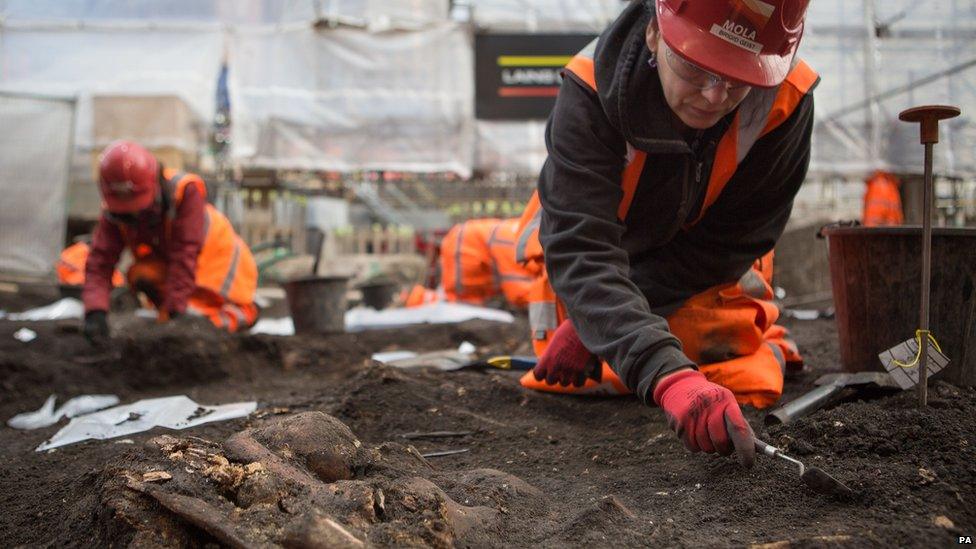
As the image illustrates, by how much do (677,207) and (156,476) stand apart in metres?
1.69

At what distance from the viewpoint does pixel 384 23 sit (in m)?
8.94

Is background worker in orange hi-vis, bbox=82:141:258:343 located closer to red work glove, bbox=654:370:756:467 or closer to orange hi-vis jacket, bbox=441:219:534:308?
orange hi-vis jacket, bbox=441:219:534:308

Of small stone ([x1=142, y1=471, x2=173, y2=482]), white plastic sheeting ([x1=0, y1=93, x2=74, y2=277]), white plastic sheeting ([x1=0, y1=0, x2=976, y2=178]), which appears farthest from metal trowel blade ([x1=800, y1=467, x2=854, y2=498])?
white plastic sheeting ([x1=0, y1=93, x2=74, y2=277])

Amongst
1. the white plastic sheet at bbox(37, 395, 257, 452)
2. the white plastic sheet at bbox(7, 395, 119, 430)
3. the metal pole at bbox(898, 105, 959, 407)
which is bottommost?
the white plastic sheet at bbox(7, 395, 119, 430)

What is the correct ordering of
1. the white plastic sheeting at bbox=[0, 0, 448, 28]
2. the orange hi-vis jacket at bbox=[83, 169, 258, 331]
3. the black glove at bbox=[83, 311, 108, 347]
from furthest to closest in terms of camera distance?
the white plastic sheeting at bbox=[0, 0, 448, 28], the orange hi-vis jacket at bbox=[83, 169, 258, 331], the black glove at bbox=[83, 311, 108, 347]

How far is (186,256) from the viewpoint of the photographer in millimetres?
5383

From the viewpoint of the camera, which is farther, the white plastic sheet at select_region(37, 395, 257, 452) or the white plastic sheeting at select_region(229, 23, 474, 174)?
the white plastic sheeting at select_region(229, 23, 474, 174)

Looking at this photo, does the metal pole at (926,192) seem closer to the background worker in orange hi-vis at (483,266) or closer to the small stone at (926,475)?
the small stone at (926,475)

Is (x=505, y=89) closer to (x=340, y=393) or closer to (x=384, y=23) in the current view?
(x=384, y=23)

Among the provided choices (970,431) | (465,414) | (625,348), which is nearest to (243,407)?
(465,414)

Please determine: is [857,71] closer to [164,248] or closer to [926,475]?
[164,248]

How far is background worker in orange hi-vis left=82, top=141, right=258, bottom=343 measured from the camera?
16.6 ft

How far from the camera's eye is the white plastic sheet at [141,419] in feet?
9.11

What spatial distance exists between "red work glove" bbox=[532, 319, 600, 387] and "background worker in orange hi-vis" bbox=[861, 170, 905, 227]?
6877 mm
